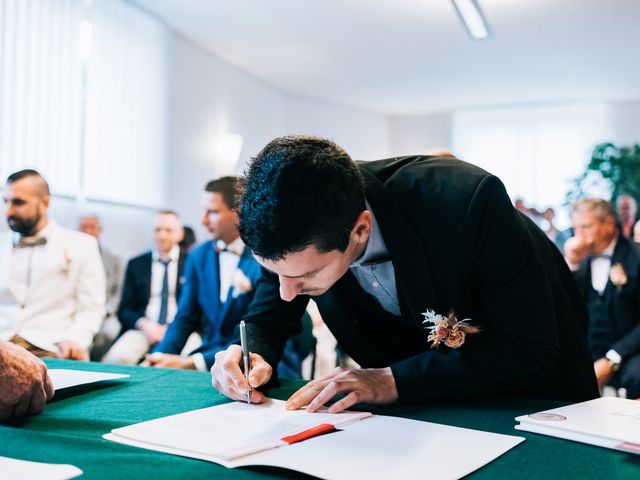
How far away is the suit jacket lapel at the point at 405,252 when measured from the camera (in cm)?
146

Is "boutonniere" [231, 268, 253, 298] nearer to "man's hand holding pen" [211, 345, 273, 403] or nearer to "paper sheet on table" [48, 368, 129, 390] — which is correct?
"paper sheet on table" [48, 368, 129, 390]

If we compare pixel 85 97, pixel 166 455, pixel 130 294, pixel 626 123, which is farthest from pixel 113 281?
pixel 626 123

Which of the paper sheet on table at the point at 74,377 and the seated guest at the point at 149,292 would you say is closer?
the paper sheet on table at the point at 74,377

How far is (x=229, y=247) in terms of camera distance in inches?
137

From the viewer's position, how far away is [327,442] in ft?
3.62

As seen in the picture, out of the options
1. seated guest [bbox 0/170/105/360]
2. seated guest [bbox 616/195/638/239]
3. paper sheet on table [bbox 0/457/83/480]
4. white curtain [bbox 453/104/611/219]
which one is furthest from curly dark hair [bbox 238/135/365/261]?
white curtain [bbox 453/104/611/219]

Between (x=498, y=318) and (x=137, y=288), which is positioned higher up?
(x=498, y=318)

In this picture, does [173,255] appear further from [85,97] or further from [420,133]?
[420,133]

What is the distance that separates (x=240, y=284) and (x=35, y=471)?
7.31ft

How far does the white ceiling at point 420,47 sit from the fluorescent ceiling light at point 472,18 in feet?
0.29

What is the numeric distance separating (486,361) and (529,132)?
10263 millimetres

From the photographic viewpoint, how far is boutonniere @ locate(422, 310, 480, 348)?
1.41 meters

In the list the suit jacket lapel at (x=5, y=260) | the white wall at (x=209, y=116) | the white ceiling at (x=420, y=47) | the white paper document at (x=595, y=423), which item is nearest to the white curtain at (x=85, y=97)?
the white wall at (x=209, y=116)

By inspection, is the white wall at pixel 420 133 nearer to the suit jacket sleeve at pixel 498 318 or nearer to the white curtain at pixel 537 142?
the white curtain at pixel 537 142
